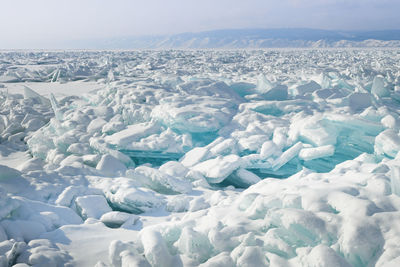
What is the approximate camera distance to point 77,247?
223 cm

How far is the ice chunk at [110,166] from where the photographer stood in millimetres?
4074

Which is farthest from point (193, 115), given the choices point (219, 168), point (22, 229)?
point (22, 229)

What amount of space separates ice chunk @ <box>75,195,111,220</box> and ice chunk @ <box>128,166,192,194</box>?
25.6 inches

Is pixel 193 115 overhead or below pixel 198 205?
overhead

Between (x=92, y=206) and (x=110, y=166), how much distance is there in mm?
1161

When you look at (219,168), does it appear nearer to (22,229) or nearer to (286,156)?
(286,156)

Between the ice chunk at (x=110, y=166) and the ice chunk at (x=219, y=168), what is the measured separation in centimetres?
96

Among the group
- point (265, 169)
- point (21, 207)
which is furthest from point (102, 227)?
point (265, 169)

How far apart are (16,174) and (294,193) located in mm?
3041

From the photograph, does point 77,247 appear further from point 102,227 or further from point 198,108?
point 198,108

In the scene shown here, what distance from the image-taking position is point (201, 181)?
383 cm

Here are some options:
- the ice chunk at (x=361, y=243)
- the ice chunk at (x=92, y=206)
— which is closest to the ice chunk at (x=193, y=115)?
the ice chunk at (x=92, y=206)

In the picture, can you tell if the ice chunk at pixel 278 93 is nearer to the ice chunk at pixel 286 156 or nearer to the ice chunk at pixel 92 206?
the ice chunk at pixel 286 156

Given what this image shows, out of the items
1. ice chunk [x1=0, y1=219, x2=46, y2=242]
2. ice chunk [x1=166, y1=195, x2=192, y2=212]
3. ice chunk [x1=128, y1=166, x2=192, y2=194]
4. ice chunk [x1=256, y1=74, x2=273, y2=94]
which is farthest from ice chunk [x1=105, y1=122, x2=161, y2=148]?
ice chunk [x1=256, y1=74, x2=273, y2=94]
